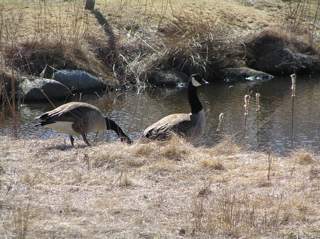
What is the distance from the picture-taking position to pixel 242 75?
19.5m

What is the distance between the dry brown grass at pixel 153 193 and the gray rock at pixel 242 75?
42.6ft

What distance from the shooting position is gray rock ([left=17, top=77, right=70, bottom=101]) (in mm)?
14891

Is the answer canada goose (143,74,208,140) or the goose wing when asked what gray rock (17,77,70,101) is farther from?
the goose wing

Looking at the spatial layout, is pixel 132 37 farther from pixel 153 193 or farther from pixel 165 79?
pixel 153 193

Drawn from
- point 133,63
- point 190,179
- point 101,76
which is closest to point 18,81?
point 101,76

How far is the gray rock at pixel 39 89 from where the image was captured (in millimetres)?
14891

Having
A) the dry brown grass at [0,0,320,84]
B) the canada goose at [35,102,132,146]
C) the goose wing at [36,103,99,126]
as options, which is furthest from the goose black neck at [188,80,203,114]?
the dry brown grass at [0,0,320,84]

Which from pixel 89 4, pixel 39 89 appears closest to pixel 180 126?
pixel 39 89

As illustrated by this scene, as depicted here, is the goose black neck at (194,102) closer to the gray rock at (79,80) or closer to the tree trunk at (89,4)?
the gray rock at (79,80)

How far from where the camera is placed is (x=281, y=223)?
399cm

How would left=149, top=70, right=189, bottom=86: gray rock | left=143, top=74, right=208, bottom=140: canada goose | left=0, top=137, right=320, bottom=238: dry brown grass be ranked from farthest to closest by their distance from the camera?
left=149, top=70, right=189, bottom=86: gray rock → left=143, top=74, right=208, bottom=140: canada goose → left=0, top=137, right=320, bottom=238: dry brown grass

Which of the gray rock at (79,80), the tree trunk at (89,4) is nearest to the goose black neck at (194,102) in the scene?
the gray rock at (79,80)

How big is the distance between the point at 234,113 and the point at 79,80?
261 inches

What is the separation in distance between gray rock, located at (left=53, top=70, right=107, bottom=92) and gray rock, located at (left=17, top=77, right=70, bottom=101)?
1.02 m
